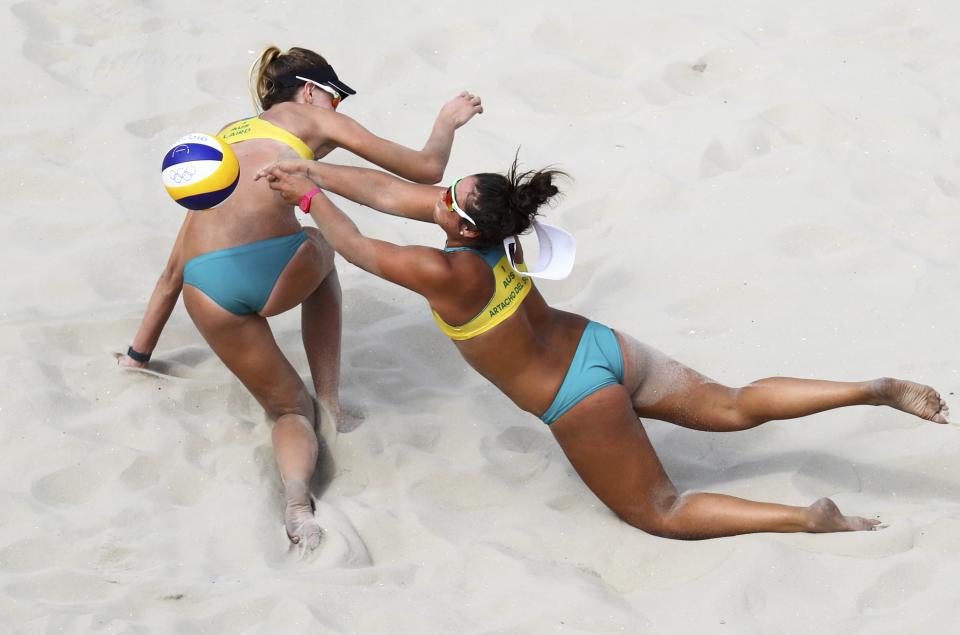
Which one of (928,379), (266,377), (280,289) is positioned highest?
(928,379)

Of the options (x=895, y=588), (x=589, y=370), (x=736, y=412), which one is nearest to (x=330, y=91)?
(x=589, y=370)

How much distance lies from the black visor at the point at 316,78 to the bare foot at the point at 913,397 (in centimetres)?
204

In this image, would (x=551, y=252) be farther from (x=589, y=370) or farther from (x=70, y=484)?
(x=70, y=484)

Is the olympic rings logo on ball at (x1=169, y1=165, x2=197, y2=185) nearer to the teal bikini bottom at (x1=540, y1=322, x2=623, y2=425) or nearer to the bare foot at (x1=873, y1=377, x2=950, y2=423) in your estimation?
the teal bikini bottom at (x1=540, y1=322, x2=623, y2=425)

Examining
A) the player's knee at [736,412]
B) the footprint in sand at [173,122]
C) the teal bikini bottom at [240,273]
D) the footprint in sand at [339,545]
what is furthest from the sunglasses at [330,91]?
the footprint in sand at [173,122]

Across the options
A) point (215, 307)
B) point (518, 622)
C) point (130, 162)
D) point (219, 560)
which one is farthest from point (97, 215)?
point (518, 622)

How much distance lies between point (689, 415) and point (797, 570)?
2.19ft

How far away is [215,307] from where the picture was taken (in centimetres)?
404

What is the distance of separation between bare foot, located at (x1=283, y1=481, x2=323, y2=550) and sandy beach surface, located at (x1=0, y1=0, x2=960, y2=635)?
6cm

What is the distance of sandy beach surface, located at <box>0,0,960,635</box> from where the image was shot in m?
3.45

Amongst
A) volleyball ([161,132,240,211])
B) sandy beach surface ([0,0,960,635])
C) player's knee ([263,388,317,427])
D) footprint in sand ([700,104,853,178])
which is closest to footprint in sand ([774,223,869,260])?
sandy beach surface ([0,0,960,635])

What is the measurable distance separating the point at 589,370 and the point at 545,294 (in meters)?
1.48

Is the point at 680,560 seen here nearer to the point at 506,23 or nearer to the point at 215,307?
the point at 215,307

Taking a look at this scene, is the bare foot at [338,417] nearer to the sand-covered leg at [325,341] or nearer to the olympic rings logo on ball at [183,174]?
the sand-covered leg at [325,341]
